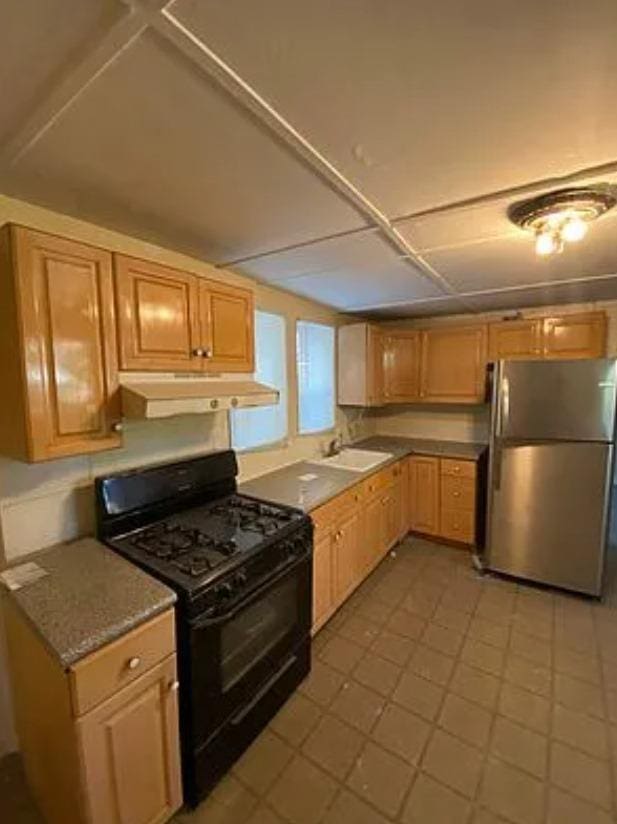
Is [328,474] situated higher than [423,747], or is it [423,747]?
[328,474]

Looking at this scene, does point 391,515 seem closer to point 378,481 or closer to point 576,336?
point 378,481

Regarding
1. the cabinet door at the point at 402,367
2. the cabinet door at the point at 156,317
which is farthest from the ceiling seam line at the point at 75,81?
the cabinet door at the point at 402,367

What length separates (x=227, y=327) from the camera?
6.40 ft

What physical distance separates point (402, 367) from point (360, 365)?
20.1 inches

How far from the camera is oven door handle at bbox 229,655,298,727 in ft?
5.15

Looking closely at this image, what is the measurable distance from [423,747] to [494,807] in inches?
11.9

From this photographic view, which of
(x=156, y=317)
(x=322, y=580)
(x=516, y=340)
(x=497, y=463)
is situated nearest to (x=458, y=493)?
(x=497, y=463)

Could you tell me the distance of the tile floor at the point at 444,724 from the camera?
1446 millimetres

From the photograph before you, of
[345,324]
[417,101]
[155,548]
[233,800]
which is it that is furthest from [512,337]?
[233,800]

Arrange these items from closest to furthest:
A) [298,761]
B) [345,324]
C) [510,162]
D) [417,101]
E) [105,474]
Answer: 1. [417,101]
2. [510,162]
3. [298,761]
4. [105,474]
5. [345,324]

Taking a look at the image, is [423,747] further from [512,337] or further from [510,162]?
[512,337]

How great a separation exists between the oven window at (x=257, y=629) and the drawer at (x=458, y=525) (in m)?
1.98

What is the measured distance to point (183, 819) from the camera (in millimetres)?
1411

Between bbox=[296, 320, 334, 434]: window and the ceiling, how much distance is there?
5.01 ft
